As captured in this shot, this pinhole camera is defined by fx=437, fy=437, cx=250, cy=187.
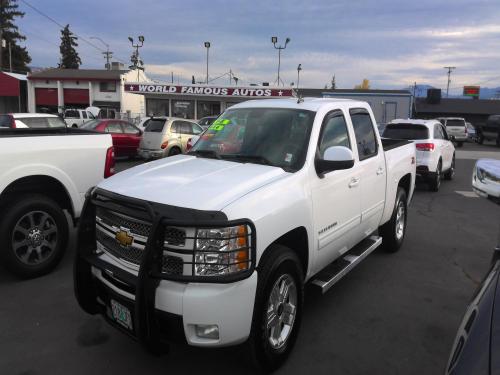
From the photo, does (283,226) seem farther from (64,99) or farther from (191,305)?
(64,99)

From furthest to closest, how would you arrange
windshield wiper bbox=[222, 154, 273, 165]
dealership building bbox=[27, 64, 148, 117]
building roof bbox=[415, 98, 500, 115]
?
1. building roof bbox=[415, 98, 500, 115]
2. dealership building bbox=[27, 64, 148, 117]
3. windshield wiper bbox=[222, 154, 273, 165]

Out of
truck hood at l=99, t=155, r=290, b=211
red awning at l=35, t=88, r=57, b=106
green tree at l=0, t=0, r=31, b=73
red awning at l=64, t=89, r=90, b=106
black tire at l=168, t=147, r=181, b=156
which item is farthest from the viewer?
green tree at l=0, t=0, r=31, b=73

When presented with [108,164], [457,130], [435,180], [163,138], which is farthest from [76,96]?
[108,164]

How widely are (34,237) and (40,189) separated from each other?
0.62 meters

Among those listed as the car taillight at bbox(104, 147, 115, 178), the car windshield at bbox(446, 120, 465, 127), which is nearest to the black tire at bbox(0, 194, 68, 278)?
the car taillight at bbox(104, 147, 115, 178)

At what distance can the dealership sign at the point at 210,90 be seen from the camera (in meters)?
34.8

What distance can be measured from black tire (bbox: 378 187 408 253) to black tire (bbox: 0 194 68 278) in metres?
4.05

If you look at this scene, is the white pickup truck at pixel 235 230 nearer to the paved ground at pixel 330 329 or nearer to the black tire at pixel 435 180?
the paved ground at pixel 330 329

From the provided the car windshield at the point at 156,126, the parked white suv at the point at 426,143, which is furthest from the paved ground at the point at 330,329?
the car windshield at the point at 156,126

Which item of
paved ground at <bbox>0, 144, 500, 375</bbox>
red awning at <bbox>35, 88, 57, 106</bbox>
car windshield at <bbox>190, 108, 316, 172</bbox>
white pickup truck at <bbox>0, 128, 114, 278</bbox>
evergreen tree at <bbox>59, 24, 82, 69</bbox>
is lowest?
paved ground at <bbox>0, 144, 500, 375</bbox>

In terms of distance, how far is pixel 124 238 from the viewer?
2.99 meters

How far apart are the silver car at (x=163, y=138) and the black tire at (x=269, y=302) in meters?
12.6

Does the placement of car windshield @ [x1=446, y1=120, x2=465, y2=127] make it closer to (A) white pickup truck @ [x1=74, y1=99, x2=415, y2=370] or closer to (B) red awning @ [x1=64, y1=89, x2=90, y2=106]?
(A) white pickup truck @ [x1=74, y1=99, x2=415, y2=370]

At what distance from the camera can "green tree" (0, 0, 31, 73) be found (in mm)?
75750
